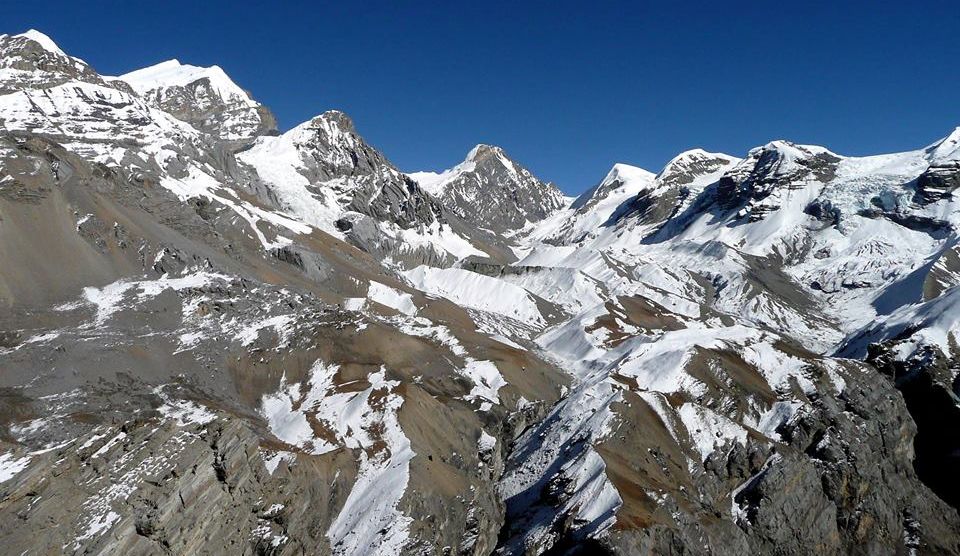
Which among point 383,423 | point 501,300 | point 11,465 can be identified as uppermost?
point 501,300

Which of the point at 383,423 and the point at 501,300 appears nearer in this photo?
the point at 383,423

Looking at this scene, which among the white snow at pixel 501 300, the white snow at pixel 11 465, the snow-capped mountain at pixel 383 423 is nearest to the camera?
the white snow at pixel 11 465

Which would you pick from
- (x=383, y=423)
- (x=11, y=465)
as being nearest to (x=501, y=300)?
(x=383, y=423)

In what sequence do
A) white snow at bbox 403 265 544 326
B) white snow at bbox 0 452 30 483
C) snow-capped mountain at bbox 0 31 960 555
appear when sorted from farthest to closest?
white snow at bbox 403 265 544 326, snow-capped mountain at bbox 0 31 960 555, white snow at bbox 0 452 30 483

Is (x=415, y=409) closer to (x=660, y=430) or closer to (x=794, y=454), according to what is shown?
(x=660, y=430)

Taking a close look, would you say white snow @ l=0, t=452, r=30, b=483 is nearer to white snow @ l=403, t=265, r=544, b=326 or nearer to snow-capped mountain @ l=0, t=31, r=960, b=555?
snow-capped mountain @ l=0, t=31, r=960, b=555

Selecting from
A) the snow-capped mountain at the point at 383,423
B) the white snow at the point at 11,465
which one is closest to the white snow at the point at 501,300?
the snow-capped mountain at the point at 383,423

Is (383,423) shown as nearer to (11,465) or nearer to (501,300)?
(11,465)

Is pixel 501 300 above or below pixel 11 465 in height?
above

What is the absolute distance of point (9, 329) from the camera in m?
90.8

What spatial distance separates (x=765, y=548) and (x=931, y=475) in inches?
1644

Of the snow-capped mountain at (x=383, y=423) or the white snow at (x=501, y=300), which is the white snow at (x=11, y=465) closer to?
the snow-capped mountain at (x=383, y=423)

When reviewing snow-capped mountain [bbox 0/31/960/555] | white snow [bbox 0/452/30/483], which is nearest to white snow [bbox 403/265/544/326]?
snow-capped mountain [bbox 0/31/960/555]

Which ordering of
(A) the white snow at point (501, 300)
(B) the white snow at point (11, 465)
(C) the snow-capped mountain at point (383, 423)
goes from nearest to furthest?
(B) the white snow at point (11, 465), (C) the snow-capped mountain at point (383, 423), (A) the white snow at point (501, 300)
